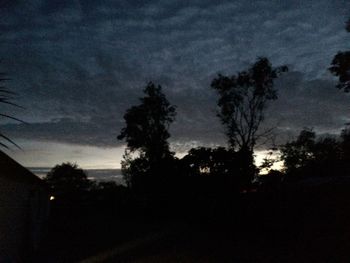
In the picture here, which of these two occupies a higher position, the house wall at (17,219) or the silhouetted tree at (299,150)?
the silhouetted tree at (299,150)

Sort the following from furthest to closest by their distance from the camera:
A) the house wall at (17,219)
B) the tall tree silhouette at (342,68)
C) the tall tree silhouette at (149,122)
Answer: the tall tree silhouette at (149,122), the tall tree silhouette at (342,68), the house wall at (17,219)

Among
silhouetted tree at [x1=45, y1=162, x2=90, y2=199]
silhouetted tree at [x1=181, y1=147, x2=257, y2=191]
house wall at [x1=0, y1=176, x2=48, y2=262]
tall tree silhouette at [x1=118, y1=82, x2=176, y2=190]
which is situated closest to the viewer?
house wall at [x1=0, y1=176, x2=48, y2=262]

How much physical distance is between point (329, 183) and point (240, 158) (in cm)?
1306

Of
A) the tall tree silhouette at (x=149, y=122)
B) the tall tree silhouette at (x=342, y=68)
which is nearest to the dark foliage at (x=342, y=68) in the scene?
the tall tree silhouette at (x=342, y=68)

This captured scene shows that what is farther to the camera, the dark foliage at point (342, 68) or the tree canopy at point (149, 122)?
the tree canopy at point (149, 122)

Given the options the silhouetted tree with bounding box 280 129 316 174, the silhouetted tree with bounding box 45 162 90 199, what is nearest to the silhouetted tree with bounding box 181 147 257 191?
the silhouetted tree with bounding box 280 129 316 174

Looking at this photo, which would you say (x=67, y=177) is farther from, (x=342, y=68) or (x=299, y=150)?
(x=342, y=68)

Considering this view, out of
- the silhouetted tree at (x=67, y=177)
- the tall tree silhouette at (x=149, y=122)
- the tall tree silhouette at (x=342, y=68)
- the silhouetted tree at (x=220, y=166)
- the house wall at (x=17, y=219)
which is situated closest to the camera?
the house wall at (x=17, y=219)

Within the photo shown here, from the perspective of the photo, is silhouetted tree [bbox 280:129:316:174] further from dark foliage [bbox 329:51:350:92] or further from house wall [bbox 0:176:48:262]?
house wall [bbox 0:176:48:262]

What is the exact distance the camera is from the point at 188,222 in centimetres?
2631

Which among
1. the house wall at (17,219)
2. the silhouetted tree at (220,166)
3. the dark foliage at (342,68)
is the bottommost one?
the house wall at (17,219)

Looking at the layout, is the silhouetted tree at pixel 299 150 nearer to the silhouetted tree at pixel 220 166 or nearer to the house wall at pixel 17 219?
the silhouetted tree at pixel 220 166

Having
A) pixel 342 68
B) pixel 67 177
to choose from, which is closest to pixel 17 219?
pixel 342 68

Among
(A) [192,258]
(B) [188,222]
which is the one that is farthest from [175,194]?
(A) [192,258]
